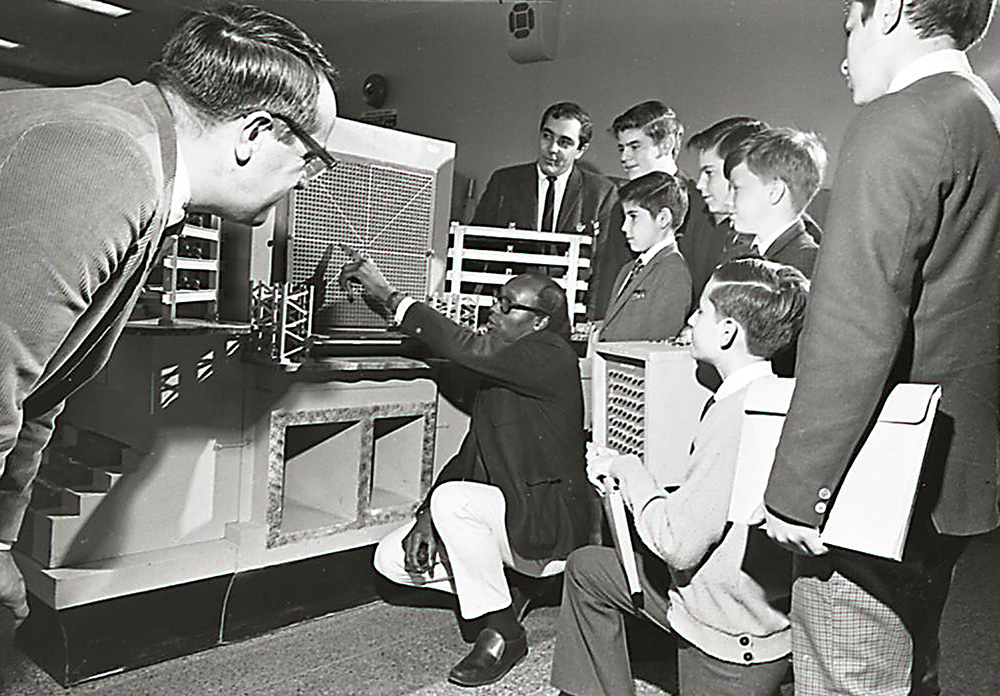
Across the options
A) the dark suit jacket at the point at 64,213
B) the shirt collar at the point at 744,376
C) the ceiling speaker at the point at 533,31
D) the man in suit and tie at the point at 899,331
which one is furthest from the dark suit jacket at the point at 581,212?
the dark suit jacket at the point at 64,213

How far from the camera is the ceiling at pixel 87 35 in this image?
12.2 feet

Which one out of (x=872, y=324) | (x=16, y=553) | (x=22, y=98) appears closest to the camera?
(x=22, y=98)

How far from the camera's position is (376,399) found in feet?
9.22

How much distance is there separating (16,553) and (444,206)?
5.27 ft

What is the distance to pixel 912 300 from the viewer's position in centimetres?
137

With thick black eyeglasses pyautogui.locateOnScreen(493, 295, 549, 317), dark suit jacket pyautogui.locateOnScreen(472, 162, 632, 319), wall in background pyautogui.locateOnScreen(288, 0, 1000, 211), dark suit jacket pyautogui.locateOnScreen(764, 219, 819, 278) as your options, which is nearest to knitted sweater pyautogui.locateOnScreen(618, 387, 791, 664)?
dark suit jacket pyautogui.locateOnScreen(764, 219, 819, 278)

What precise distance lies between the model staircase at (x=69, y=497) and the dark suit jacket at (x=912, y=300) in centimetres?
173

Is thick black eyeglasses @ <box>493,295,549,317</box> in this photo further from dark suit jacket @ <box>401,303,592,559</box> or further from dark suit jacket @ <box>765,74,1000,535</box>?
dark suit jacket @ <box>765,74,1000,535</box>

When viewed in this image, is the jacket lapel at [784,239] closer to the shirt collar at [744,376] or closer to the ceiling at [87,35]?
the shirt collar at [744,376]

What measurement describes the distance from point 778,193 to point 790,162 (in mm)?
95

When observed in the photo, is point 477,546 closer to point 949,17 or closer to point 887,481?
point 887,481

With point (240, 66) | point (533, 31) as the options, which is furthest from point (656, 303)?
point (533, 31)

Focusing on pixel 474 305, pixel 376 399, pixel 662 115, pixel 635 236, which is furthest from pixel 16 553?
pixel 662 115

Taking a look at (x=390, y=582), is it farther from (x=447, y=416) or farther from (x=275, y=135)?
(x=275, y=135)
